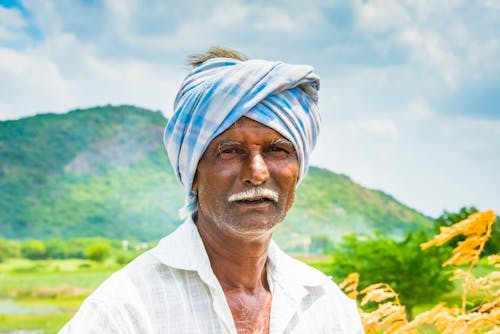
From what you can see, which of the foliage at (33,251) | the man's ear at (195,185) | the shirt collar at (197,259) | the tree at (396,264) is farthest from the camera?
the foliage at (33,251)

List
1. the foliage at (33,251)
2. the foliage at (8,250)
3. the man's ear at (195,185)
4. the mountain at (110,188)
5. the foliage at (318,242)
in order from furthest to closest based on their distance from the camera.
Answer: the mountain at (110,188) → the foliage at (33,251) → the foliage at (8,250) → the foliage at (318,242) → the man's ear at (195,185)

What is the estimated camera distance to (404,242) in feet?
35.4

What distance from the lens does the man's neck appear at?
2.29m

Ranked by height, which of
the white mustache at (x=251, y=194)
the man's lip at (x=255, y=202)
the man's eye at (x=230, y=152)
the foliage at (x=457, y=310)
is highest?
the man's eye at (x=230, y=152)

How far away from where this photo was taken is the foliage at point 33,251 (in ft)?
85.0

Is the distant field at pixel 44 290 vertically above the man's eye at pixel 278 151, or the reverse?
the man's eye at pixel 278 151

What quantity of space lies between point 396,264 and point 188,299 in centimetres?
876

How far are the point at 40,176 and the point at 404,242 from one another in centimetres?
3186

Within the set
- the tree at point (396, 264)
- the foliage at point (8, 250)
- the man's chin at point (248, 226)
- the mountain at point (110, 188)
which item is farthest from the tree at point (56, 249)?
the man's chin at point (248, 226)

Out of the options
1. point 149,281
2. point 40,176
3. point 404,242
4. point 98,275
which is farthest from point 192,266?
point 40,176

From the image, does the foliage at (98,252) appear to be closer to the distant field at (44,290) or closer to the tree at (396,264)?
the distant field at (44,290)

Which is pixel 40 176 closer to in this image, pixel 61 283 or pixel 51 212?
pixel 51 212

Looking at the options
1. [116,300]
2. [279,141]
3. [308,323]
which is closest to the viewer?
[116,300]

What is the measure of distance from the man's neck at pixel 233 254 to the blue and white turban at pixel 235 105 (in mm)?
174
